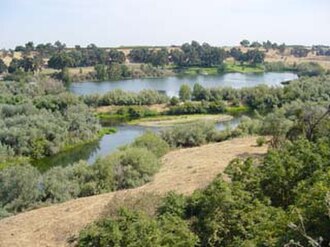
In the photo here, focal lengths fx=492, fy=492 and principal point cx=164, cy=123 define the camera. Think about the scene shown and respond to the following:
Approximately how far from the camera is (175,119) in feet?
202

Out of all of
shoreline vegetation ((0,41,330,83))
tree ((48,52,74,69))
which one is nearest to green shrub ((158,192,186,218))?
shoreline vegetation ((0,41,330,83))

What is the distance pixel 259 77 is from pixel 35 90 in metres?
58.9

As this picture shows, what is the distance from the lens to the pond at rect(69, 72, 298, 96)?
9096cm

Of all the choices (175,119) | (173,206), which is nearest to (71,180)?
(173,206)

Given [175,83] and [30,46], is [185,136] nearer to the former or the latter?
[175,83]

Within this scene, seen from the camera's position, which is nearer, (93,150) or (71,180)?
(71,180)

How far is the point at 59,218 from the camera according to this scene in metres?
20.1

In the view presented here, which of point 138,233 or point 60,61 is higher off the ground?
point 138,233

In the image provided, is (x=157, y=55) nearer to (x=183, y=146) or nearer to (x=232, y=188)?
(x=183, y=146)

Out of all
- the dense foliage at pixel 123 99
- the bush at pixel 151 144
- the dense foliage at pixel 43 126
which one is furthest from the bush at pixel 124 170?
the dense foliage at pixel 123 99

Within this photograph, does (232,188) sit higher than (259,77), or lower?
higher

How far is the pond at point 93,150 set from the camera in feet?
137

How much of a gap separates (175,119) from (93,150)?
17727 mm

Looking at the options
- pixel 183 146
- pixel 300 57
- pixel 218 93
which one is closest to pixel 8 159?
pixel 183 146
